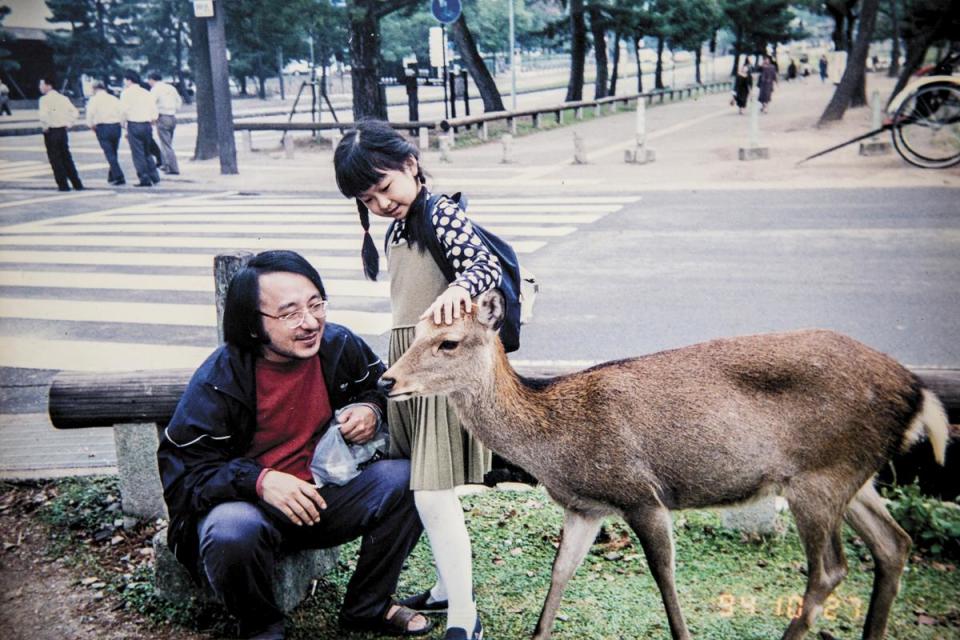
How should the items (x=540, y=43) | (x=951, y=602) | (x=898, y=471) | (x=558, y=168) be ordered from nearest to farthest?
(x=951, y=602), (x=898, y=471), (x=540, y=43), (x=558, y=168)

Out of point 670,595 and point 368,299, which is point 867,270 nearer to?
point 368,299

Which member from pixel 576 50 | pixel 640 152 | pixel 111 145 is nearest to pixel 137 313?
pixel 111 145

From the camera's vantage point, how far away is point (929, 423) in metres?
2.73

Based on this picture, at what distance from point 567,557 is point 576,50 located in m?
19.3

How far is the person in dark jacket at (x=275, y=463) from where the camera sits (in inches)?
111

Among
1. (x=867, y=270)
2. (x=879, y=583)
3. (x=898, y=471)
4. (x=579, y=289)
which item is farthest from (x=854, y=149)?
(x=879, y=583)

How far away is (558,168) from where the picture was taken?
15141 mm

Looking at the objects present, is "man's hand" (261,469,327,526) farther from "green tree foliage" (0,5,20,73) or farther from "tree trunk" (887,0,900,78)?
"tree trunk" (887,0,900,78)

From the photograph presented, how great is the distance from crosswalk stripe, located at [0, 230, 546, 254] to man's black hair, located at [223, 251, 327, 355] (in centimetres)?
583

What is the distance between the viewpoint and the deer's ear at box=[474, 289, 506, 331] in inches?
105

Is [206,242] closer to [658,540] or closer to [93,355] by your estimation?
[93,355]

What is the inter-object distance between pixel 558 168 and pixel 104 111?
794 cm

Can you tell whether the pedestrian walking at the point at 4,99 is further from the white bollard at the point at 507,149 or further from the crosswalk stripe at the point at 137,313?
the white bollard at the point at 507,149

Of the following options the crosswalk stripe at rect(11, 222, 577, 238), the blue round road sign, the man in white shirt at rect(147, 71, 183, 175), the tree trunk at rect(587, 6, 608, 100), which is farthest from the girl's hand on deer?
the tree trunk at rect(587, 6, 608, 100)
